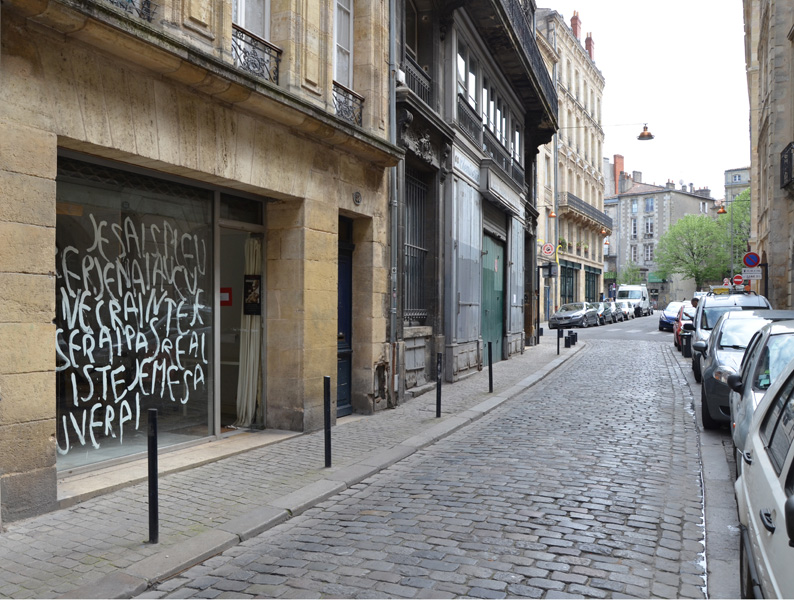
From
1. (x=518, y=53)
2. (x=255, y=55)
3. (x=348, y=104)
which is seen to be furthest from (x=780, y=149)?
(x=255, y=55)

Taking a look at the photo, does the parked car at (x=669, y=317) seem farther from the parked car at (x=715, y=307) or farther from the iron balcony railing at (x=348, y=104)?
the iron balcony railing at (x=348, y=104)

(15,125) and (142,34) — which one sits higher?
(142,34)

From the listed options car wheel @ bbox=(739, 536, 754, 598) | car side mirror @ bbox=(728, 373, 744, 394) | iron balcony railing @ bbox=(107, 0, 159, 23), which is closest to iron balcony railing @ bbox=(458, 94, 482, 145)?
iron balcony railing @ bbox=(107, 0, 159, 23)

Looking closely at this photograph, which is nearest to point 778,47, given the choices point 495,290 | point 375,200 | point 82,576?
point 495,290

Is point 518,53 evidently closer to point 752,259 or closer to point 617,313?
point 752,259

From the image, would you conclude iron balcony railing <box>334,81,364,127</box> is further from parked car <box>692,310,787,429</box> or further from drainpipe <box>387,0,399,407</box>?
parked car <box>692,310,787,429</box>

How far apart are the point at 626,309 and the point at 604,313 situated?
937 centimetres

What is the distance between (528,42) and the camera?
19625 mm

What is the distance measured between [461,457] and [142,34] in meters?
→ 5.30

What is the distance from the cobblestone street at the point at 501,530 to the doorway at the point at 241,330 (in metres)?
2.58

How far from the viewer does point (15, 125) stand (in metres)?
5.20

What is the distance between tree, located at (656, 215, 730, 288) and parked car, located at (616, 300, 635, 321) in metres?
23.2

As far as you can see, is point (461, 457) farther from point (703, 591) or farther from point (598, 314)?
point (598, 314)

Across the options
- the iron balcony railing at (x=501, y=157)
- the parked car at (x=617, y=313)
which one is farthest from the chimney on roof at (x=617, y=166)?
the iron balcony railing at (x=501, y=157)
